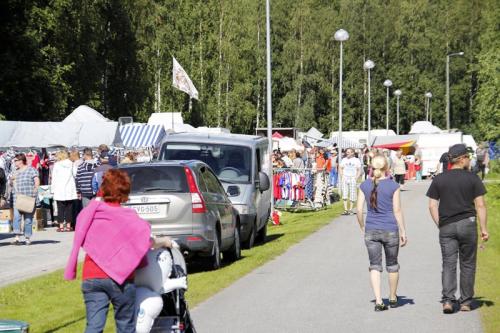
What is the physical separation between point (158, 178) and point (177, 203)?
1.69ft

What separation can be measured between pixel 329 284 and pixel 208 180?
381 centimetres

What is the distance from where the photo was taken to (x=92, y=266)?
27.0ft

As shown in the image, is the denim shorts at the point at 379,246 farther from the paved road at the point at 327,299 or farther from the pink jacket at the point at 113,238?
the pink jacket at the point at 113,238

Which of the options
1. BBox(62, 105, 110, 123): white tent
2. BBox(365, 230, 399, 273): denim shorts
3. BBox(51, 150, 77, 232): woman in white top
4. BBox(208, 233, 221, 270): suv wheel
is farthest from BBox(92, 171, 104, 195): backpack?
BBox(62, 105, 110, 123): white tent

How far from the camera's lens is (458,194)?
12719 millimetres

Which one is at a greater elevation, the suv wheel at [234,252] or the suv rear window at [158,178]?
the suv rear window at [158,178]

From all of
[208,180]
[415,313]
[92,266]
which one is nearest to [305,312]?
[415,313]

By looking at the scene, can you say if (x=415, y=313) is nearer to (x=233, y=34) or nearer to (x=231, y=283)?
(x=231, y=283)

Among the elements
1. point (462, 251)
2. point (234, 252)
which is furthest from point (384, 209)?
point (234, 252)

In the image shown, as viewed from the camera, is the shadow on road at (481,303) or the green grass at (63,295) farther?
the shadow on road at (481,303)

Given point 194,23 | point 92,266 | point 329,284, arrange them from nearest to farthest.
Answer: point 92,266, point 329,284, point 194,23

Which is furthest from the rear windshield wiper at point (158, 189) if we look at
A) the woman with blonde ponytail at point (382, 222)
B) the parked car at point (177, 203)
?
the woman with blonde ponytail at point (382, 222)

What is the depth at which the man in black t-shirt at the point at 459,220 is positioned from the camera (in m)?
12.7

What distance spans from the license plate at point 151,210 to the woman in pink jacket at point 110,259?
Answer: 8558mm
